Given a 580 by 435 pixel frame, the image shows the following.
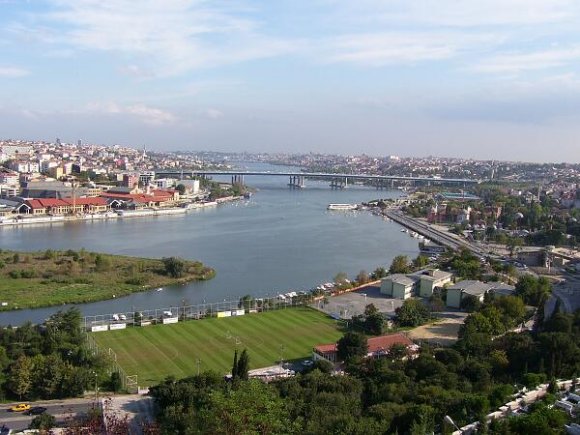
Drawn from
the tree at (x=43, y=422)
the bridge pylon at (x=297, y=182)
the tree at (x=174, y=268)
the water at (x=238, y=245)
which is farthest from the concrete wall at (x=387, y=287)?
the bridge pylon at (x=297, y=182)

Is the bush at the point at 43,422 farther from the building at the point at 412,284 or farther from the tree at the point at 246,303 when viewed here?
the building at the point at 412,284

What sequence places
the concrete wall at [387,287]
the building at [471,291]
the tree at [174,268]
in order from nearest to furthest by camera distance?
the building at [471,291], the concrete wall at [387,287], the tree at [174,268]

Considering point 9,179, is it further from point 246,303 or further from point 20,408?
point 20,408

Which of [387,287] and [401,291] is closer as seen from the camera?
[401,291]

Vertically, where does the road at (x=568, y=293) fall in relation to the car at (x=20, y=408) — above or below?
above

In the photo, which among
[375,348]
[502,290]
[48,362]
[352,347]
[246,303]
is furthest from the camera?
[502,290]

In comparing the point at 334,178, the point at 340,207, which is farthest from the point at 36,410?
the point at 334,178

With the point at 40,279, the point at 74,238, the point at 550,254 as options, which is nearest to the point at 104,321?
the point at 40,279
